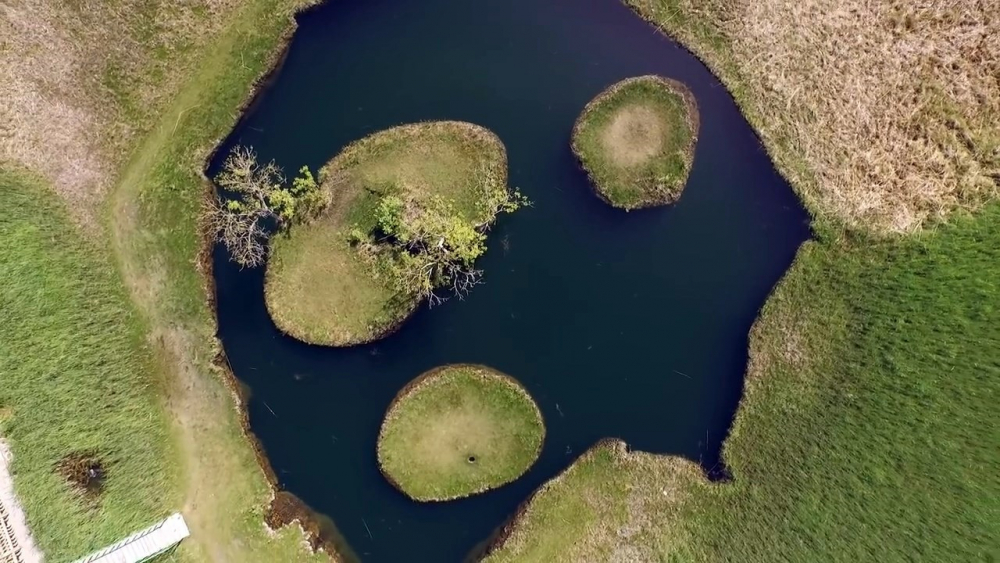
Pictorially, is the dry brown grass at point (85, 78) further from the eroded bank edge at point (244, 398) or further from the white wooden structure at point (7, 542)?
the white wooden structure at point (7, 542)

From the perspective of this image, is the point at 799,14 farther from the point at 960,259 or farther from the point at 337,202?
the point at 337,202

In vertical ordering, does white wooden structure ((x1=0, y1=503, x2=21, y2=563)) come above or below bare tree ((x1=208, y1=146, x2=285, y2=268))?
below

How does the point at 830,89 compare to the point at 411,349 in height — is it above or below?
above

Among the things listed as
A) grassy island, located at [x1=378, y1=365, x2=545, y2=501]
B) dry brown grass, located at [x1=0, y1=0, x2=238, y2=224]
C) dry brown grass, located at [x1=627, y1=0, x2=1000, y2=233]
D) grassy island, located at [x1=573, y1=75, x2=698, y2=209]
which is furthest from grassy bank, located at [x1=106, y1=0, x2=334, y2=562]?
dry brown grass, located at [x1=627, y1=0, x2=1000, y2=233]

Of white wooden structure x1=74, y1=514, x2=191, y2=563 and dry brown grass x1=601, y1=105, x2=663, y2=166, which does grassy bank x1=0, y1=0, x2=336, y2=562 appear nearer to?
white wooden structure x1=74, y1=514, x2=191, y2=563

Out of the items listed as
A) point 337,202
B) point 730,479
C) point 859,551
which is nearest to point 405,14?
point 337,202

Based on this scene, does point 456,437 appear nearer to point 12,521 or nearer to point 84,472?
point 84,472
